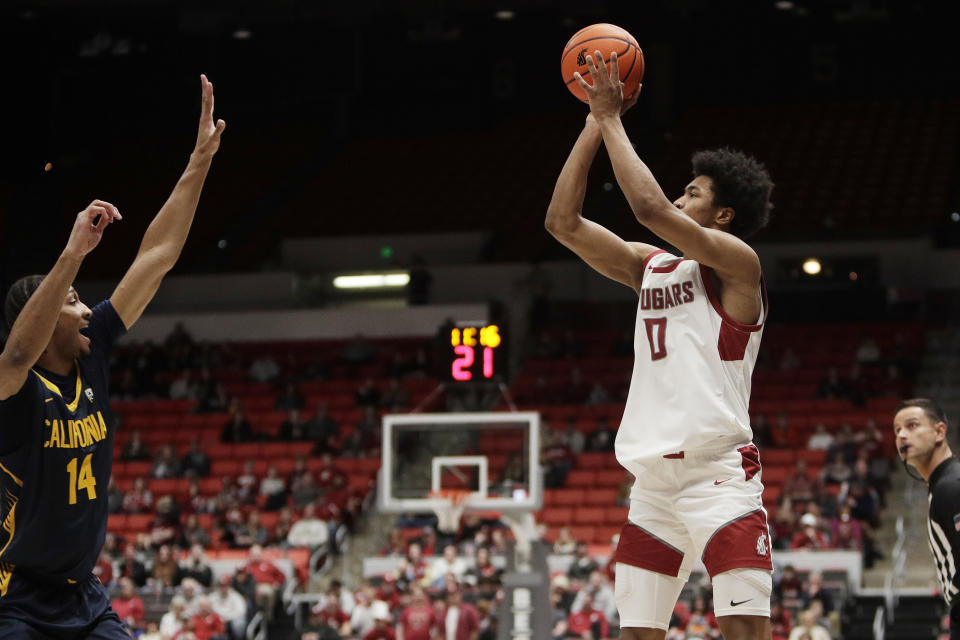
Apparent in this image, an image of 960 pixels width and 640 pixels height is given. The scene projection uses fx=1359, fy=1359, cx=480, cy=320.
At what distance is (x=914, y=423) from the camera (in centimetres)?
568

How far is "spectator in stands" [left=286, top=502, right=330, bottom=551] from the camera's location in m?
18.8

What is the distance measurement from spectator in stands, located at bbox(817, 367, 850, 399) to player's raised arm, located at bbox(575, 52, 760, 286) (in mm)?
17232

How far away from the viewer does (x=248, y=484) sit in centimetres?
2084

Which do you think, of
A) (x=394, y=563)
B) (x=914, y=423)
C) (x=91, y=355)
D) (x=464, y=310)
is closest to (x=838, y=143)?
(x=464, y=310)

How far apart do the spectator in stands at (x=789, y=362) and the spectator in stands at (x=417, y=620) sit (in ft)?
30.1

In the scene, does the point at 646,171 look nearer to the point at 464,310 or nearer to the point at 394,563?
the point at 394,563

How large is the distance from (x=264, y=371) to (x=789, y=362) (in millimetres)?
9282

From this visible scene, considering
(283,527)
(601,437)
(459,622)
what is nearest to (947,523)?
(459,622)

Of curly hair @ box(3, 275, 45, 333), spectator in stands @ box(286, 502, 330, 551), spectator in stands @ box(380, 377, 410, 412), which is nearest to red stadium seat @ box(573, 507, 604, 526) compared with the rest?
spectator in stands @ box(286, 502, 330, 551)

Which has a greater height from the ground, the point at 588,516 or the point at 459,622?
the point at 588,516

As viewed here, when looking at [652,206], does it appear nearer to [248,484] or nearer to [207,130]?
[207,130]

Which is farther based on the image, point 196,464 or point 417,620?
point 196,464

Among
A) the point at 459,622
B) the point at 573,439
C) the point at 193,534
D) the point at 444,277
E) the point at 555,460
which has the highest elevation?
the point at 444,277

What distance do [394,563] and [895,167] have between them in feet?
46.4
